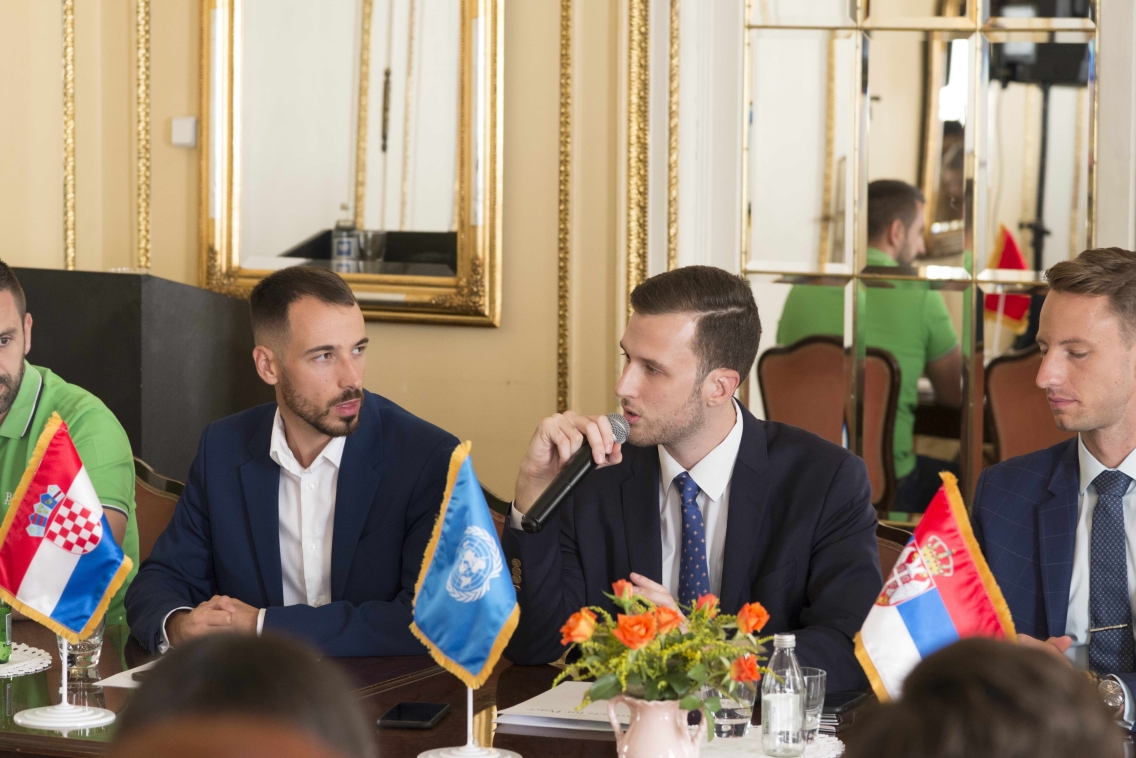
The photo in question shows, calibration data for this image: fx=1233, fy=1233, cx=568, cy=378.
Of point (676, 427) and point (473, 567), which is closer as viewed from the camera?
point (473, 567)

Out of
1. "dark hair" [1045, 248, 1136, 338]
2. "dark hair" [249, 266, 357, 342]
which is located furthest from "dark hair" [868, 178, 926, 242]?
"dark hair" [249, 266, 357, 342]

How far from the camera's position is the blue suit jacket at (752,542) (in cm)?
217

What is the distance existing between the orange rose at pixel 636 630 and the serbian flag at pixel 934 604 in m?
0.30

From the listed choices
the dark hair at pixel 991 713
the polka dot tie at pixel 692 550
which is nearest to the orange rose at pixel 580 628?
Answer: the polka dot tie at pixel 692 550

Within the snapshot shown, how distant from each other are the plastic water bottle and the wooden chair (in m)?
2.11

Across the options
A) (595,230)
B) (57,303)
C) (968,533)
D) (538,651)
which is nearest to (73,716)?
(538,651)

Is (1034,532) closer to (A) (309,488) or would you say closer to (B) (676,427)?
(B) (676,427)

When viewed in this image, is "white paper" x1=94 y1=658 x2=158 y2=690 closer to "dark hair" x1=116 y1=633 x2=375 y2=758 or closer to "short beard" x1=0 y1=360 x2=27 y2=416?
"short beard" x1=0 y1=360 x2=27 y2=416

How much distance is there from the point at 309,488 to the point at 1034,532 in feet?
4.67

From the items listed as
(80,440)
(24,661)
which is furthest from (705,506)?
(80,440)

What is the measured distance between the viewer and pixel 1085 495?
219 cm

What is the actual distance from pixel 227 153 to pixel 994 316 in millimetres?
2465

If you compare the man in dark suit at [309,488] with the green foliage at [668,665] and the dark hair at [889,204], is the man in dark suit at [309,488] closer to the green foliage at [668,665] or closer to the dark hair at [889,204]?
the green foliage at [668,665]

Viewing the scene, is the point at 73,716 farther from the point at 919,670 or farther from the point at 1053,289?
the point at 1053,289
